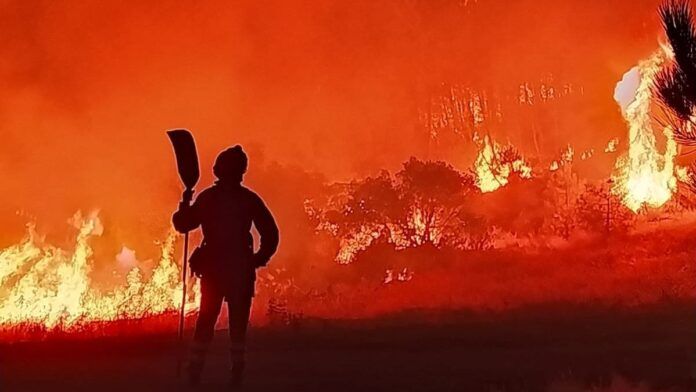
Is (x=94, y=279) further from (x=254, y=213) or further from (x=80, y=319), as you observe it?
(x=254, y=213)

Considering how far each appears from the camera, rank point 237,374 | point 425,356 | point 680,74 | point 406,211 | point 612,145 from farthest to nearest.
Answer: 1. point 406,211
2. point 612,145
3. point 425,356
4. point 237,374
5. point 680,74

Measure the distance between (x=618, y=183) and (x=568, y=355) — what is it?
4.21 ft

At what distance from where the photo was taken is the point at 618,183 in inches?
227

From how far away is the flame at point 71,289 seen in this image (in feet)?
18.4

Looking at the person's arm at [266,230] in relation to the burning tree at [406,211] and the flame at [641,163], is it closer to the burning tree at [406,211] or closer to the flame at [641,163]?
the burning tree at [406,211]

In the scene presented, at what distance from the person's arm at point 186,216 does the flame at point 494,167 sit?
2150 mm

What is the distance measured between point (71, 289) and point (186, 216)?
5.83 ft

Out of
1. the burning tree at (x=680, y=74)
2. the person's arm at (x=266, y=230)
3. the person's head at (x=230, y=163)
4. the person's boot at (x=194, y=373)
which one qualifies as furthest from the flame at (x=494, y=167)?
the person's boot at (x=194, y=373)

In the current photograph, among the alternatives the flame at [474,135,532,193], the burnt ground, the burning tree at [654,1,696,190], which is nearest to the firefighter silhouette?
the burnt ground

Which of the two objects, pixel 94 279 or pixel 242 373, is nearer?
pixel 242 373

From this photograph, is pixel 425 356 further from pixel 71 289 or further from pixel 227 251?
pixel 71 289

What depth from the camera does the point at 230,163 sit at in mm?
4477

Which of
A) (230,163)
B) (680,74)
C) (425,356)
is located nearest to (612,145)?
(680,74)

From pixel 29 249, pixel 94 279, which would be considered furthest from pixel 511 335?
pixel 29 249
